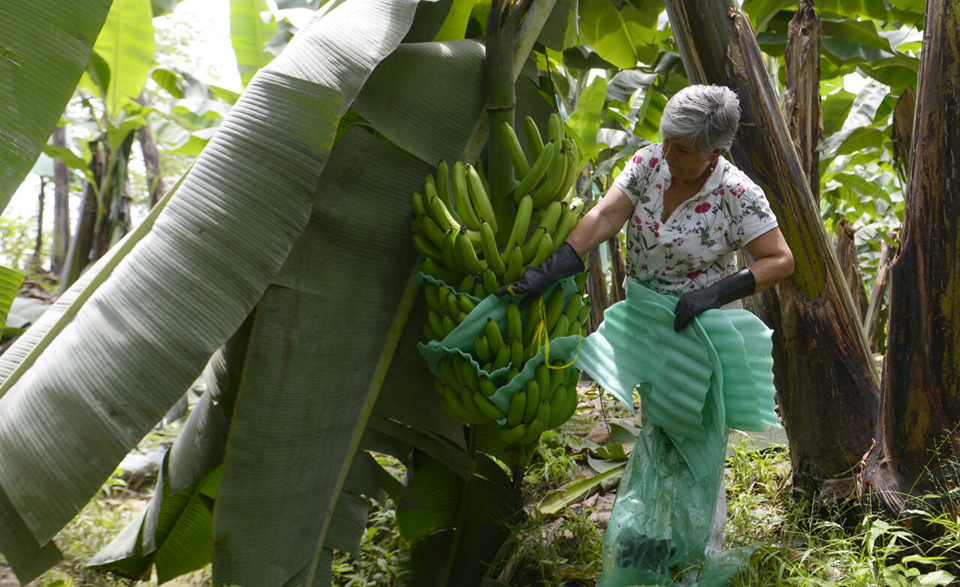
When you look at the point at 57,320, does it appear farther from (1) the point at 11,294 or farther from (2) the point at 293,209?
(2) the point at 293,209

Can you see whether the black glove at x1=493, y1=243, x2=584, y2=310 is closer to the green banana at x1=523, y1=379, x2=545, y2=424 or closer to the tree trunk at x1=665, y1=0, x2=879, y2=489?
the green banana at x1=523, y1=379, x2=545, y2=424

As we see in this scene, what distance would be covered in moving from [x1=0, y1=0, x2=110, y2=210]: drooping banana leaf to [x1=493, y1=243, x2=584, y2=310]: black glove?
1213mm

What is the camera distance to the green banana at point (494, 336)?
200 centimetres

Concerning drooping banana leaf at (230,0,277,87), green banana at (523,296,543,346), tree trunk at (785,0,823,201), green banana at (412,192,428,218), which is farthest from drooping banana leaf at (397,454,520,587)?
drooping banana leaf at (230,0,277,87)

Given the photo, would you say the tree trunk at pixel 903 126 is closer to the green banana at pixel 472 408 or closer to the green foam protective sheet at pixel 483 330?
the green foam protective sheet at pixel 483 330

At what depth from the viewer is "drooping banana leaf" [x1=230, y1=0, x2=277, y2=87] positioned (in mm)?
3906

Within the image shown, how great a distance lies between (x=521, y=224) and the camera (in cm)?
208

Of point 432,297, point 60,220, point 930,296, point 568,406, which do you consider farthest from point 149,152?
point 930,296

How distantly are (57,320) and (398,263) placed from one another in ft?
3.20

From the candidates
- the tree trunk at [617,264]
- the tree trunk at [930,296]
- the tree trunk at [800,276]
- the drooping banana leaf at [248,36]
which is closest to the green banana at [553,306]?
the tree trunk at [800,276]

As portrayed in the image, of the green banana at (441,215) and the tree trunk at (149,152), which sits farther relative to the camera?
the tree trunk at (149,152)

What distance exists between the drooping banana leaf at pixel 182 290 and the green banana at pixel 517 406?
0.79 metres

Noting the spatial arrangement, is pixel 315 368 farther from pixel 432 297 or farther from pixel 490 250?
pixel 490 250

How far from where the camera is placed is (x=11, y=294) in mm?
1501
